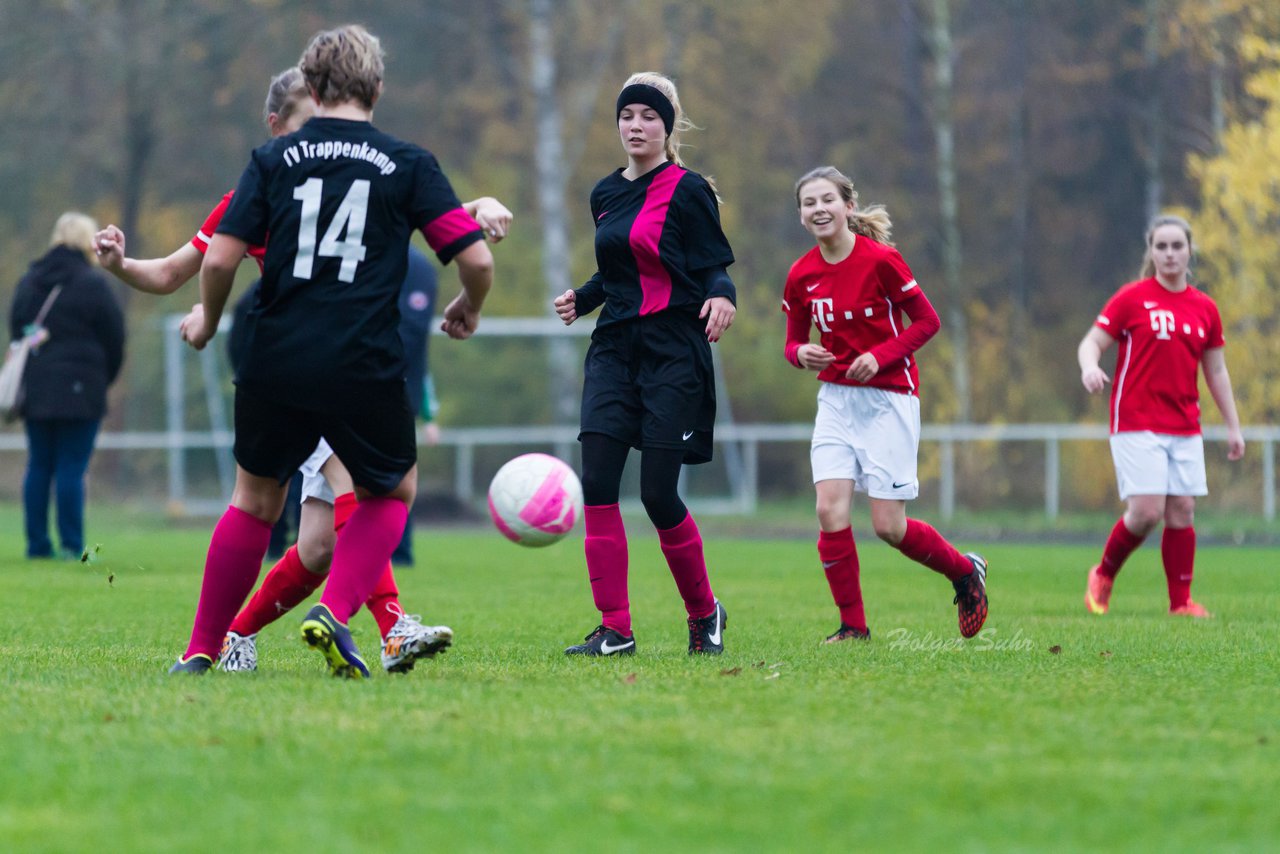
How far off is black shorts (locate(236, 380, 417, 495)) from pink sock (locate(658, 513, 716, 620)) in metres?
1.50

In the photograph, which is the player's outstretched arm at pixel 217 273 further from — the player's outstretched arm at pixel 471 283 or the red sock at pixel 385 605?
the red sock at pixel 385 605

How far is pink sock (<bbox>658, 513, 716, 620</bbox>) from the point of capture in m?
6.50

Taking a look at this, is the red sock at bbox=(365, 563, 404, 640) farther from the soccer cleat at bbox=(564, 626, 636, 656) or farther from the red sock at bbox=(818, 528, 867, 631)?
the red sock at bbox=(818, 528, 867, 631)

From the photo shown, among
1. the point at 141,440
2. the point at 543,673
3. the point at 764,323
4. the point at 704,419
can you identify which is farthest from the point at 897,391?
the point at 764,323

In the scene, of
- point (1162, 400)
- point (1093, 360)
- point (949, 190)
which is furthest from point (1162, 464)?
point (949, 190)

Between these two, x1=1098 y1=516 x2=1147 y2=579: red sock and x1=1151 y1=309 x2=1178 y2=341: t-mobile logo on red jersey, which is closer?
x1=1151 y1=309 x2=1178 y2=341: t-mobile logo on red jersey

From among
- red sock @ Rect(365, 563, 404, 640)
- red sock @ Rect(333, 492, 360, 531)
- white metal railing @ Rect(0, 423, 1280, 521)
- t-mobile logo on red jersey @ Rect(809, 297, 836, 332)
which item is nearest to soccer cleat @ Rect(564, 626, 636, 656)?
red sock @ Rect(365, 563, 404, 640)

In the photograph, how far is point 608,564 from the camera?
6508 mm

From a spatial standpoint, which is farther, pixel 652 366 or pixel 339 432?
pixel 652 366

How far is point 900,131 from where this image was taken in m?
33.3

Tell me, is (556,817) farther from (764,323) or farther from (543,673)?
(764,323)

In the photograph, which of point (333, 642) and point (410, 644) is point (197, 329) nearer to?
point (333, 642)

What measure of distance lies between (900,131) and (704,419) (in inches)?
1091

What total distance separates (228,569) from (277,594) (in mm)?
322
